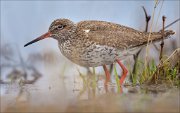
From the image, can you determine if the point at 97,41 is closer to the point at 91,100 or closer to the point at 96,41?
the point at 96,41

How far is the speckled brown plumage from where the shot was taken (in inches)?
320

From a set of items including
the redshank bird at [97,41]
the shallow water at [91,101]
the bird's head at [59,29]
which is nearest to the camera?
the shallow water at [91,101]

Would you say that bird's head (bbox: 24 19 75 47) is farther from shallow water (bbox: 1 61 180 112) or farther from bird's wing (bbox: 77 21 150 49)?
shallow water (bbox: 1 61 180 112)

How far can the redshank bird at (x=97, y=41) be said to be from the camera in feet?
26.7

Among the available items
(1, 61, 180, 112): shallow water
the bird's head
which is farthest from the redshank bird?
(1, 61, 180, 112): shallow water

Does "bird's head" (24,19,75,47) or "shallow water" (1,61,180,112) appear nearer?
"shallow water" (1,61,180,112)

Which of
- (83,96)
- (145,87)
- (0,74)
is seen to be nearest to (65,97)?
(83,96)

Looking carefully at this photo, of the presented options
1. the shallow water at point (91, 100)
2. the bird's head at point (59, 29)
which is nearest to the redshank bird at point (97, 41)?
the bird's head at point (59, 29)

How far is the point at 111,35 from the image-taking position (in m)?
8.46

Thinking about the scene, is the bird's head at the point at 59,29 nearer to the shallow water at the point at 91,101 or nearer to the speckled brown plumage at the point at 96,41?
the speckled brown plumage at the point at 96,41

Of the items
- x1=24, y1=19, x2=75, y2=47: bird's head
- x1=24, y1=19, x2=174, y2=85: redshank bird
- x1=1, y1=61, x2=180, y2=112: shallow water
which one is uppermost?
x1=24, y1=19, x2=75, y2=47: bird's head

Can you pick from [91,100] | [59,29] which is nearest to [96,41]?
[59,29]

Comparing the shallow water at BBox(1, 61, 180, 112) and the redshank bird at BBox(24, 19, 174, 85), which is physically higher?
the redshank bird at BBox(24, 19, 174, 85)

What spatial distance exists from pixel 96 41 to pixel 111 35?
374 mm
